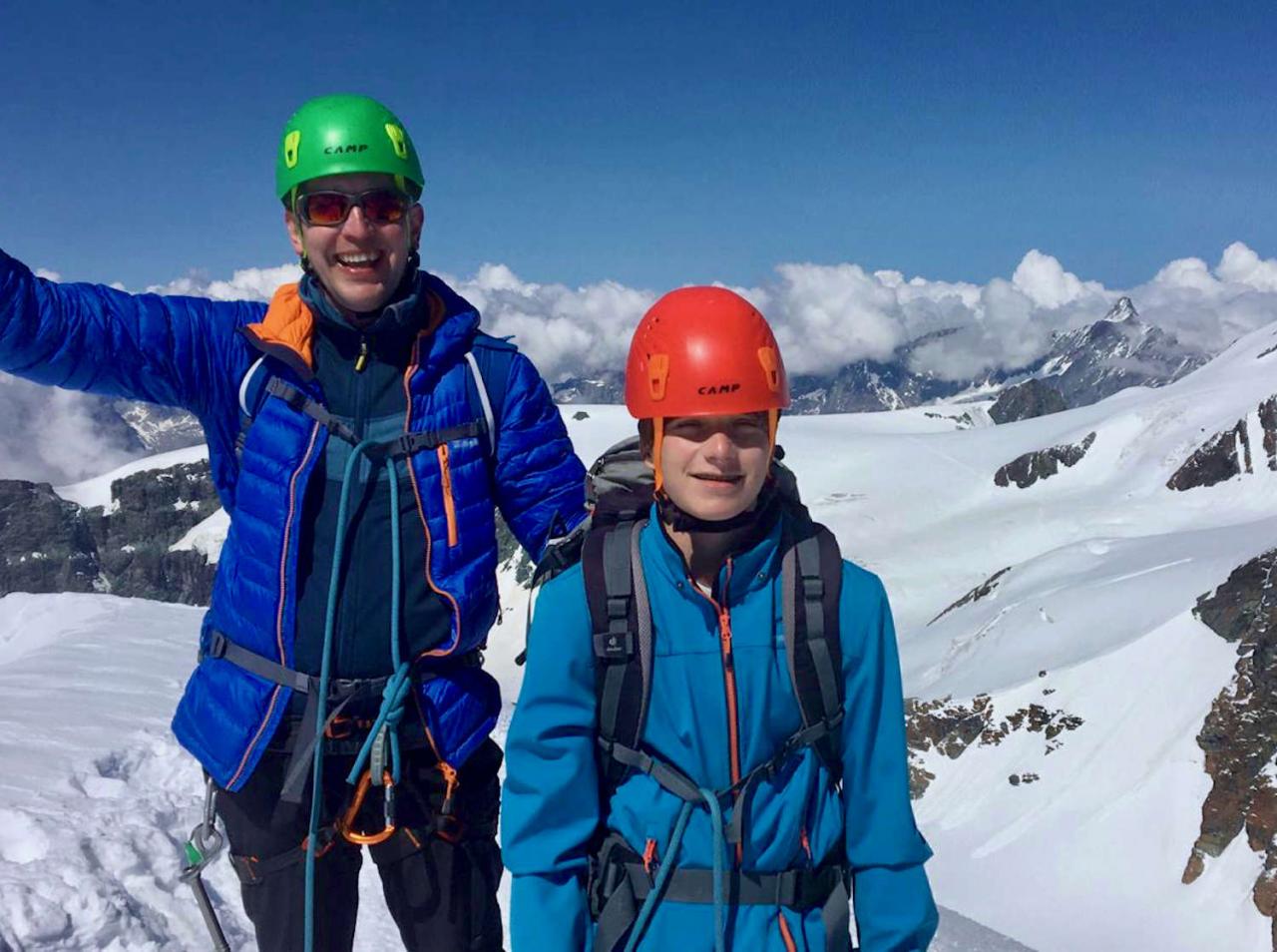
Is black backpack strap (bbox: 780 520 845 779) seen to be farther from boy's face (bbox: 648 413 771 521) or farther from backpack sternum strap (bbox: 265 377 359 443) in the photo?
backpack sternum strap (bbox: 265 377 359 443)

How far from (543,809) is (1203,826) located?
30.4m

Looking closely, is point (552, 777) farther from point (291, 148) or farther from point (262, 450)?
point (291, 148)

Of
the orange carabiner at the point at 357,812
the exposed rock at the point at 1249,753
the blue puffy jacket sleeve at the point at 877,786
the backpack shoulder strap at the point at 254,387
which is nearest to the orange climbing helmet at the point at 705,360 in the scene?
the blue puffy jacket sleeve at the point at 877,786

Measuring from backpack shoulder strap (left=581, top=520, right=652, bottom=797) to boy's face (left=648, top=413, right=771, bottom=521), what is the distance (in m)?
0.36

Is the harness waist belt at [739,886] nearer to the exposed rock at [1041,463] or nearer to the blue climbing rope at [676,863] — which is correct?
the blue climbing rope at [676,863]

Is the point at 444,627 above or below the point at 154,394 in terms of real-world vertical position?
below

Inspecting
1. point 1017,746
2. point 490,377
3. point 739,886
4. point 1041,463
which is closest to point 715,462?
point 490,377

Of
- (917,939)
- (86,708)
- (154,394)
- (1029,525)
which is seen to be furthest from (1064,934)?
(1029,525)

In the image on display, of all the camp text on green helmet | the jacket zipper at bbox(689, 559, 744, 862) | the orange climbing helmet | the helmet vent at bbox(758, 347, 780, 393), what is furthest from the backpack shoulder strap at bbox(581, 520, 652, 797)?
Result: the camp text on green helmet

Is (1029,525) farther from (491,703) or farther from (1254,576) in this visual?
(491,703)

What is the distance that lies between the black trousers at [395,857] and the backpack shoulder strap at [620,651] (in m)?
1.30

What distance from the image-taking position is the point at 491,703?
450 centimetres

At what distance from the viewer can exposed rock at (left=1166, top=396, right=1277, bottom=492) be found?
Result: 71.2 meters

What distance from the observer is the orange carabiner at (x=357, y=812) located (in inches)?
163
